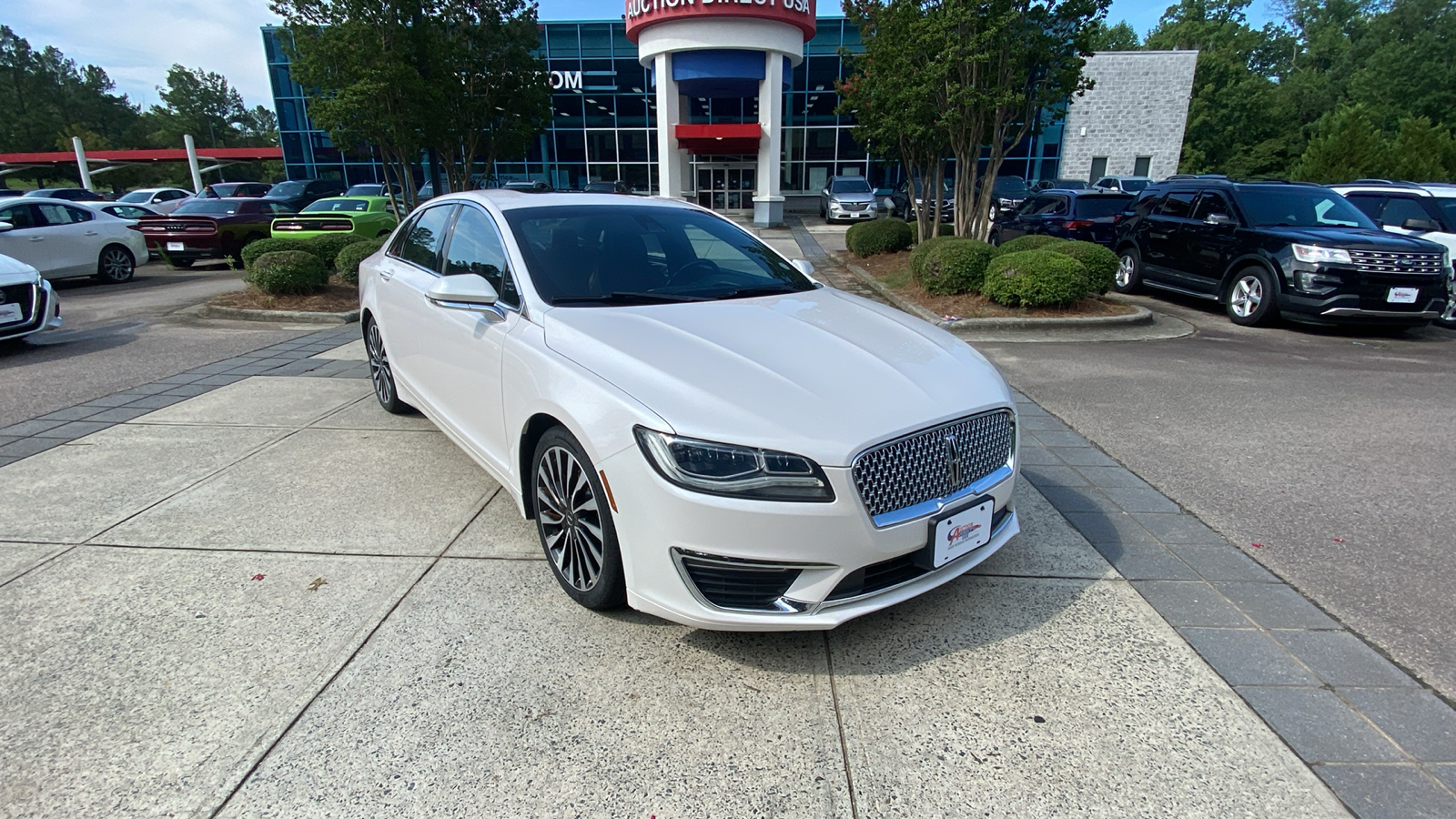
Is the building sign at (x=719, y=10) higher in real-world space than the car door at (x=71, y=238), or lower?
higher

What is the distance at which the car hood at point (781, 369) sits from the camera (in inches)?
93.4

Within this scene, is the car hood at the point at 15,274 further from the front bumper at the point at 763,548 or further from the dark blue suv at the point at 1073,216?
the dark blue suv at the point at 1073,216

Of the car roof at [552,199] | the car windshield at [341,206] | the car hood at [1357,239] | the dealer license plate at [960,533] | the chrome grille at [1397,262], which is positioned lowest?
the dealer license plate at [960,533]

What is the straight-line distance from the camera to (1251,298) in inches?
364

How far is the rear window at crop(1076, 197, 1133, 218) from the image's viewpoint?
513 inches

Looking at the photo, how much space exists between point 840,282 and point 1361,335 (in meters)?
7.59

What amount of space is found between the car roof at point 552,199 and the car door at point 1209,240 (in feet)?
28.0

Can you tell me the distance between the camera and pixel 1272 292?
29.0ft

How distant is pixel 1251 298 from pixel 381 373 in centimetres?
1015

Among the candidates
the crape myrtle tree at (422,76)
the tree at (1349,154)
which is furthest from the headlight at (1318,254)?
the tree at (1349,154)

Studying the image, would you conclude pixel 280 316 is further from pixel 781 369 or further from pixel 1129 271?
pixel 1129 271

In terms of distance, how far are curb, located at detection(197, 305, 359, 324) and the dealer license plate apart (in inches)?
363

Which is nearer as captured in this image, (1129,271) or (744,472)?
(744,472)

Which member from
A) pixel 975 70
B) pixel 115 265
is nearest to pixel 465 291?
pixel 975 70
